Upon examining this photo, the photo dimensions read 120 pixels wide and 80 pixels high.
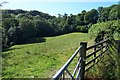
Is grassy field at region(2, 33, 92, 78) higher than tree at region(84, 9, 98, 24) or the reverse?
higher

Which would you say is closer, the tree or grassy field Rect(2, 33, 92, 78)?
grassy field Rect(2, 33, 92, 78)

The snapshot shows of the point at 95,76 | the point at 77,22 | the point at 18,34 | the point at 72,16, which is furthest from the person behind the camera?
the point at 72,16

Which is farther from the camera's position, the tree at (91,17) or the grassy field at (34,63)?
the tree at (91,17)

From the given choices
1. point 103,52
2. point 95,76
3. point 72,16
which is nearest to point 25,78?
point 103,52

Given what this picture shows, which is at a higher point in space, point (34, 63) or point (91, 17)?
point (34, 63)

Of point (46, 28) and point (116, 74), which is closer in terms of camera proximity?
point (116, 74)

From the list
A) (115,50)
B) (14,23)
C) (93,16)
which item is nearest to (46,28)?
(14,23)

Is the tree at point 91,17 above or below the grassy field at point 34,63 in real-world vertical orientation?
below

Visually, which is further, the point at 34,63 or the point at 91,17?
the point at 91,17

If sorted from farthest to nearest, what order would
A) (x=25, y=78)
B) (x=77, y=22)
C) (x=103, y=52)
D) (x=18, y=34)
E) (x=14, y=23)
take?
(x=77, y=22) < (x=14, y=23) < (x=18, y=34) < (x=25, y=78) < (x=103, y=52)

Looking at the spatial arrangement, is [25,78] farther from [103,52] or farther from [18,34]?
[18,34]

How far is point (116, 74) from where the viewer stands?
7.40 m

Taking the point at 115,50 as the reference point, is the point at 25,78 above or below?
below

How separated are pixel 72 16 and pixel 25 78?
86026 mm
